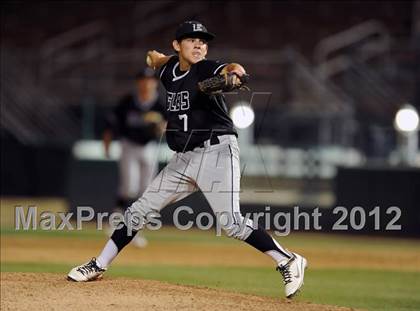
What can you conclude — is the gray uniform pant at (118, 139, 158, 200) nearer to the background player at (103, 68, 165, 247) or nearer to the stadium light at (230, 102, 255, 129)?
the background player at (103, 68, 165, 247)

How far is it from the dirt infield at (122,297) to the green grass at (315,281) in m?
1.19

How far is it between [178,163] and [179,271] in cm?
334

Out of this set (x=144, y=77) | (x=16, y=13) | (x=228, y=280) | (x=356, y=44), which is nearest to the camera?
(x=228, y=280)

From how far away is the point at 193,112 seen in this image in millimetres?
7480

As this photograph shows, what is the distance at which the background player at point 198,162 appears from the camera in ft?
24.2

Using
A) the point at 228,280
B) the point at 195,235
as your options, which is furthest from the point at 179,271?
the point at 195,235

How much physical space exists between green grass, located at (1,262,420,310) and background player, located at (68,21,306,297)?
1.22 m

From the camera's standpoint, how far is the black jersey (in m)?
7.45

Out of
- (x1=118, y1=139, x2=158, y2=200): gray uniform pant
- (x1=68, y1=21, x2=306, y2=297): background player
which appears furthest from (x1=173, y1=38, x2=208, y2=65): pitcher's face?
(x1=118, y1=139, x2=158, y2=200): gray uniform pant

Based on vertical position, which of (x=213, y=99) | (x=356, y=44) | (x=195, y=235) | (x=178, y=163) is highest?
(x=356, y=44)

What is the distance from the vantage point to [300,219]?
1700 cm

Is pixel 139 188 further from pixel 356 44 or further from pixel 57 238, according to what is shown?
pixel 356 44

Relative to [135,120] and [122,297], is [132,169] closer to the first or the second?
[135,120]

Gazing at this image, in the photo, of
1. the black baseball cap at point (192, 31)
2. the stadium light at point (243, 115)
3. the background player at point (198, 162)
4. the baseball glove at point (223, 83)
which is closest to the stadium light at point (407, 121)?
the stadium light at point (243, 115)
